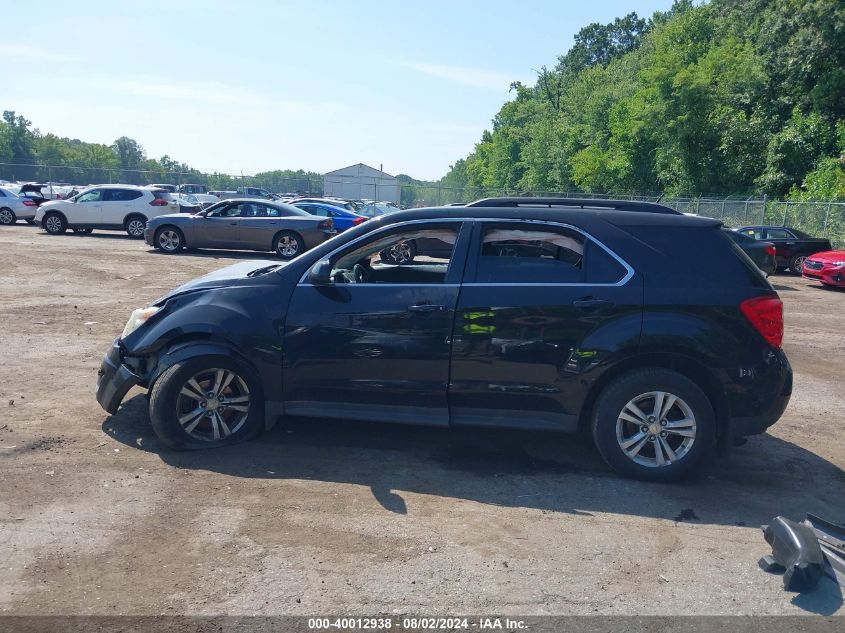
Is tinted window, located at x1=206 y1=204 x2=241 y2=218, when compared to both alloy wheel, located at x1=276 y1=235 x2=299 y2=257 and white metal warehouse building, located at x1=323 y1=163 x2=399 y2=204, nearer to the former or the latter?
alloy wheel, located at x1=276 y1=235 x2=299 y2=257

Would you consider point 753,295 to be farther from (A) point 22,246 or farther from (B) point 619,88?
(B) point 619,88

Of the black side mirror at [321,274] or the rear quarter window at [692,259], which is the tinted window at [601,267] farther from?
the black side mirror at [321,274]

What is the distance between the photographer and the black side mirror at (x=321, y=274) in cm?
536

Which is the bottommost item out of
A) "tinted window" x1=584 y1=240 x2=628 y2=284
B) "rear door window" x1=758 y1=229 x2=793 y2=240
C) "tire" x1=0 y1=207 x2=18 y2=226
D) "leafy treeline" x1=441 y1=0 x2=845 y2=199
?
"tire" x1=0 y1=207 x2=18 y2=226

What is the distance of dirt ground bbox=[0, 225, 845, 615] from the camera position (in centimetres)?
367

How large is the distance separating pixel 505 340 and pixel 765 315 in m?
1.81

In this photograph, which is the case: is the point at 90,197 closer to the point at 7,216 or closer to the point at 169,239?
the point at 169,239

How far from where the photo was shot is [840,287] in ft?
60.3

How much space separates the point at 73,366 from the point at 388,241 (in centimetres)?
413

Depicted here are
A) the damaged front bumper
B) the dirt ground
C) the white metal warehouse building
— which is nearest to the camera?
the dirt ground

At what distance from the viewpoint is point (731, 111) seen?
38.8 meters

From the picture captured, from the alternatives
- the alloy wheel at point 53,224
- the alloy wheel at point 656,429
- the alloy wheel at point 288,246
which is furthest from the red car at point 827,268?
the alloy wheel at point 53,224

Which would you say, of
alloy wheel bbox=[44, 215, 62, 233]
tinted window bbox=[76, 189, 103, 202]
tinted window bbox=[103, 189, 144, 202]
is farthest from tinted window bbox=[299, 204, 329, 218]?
alloy wheel bbox=[44, 215, 62, 233]

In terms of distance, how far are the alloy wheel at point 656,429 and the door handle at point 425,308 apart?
4.81ft
